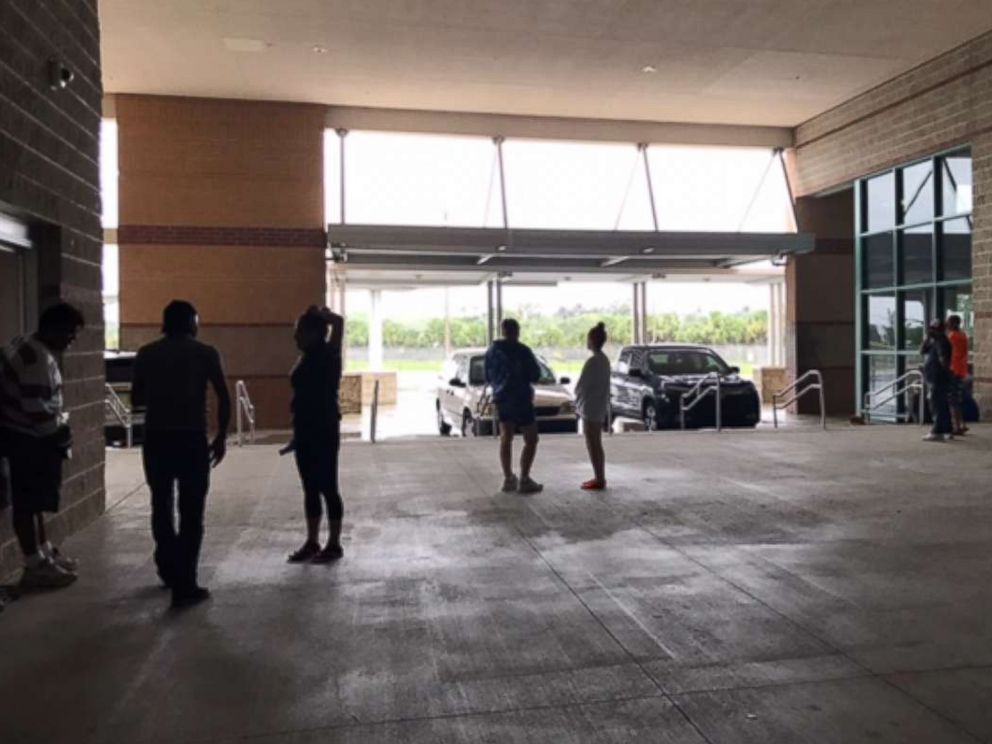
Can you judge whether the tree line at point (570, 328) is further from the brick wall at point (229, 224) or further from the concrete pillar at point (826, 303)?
the brick wall at point (229, 224)

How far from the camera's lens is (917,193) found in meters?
16.6

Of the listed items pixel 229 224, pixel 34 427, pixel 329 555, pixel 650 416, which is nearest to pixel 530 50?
pixel 650 416

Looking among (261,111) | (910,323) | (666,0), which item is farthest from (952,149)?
(261,111)

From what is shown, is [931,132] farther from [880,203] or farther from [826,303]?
[826,303]

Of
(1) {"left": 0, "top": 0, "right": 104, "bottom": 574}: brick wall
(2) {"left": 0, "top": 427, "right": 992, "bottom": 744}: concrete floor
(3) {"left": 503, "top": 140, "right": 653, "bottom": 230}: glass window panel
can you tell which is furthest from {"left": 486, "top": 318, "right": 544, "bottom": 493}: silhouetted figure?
(3) {"left": 503, "top": 140, "right": 653, "bottom": 230}: glass window panel

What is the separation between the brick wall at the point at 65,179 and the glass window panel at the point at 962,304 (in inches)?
527

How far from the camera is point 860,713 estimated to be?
3.42m

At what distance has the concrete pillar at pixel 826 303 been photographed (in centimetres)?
2047

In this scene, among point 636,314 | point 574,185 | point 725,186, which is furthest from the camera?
point 636,314

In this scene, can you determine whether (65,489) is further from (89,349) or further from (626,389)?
(626,389)

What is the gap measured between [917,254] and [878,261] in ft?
4.44

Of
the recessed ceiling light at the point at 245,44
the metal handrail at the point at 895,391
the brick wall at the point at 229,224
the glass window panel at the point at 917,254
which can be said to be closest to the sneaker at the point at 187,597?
the recessed ceiling light at the point at 245,44

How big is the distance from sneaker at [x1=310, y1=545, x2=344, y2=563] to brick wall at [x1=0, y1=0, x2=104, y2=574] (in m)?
1.82

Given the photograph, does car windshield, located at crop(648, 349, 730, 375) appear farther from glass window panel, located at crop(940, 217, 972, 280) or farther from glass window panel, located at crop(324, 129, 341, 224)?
glass window panel, located at crop(324, 129, 341, 224)
